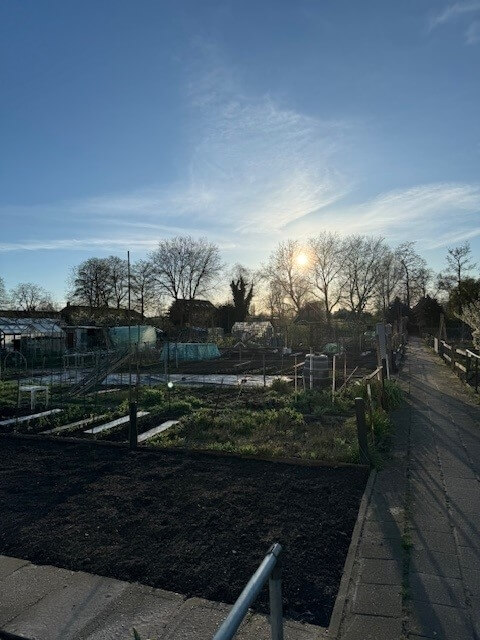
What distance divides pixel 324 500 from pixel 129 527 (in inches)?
77.8

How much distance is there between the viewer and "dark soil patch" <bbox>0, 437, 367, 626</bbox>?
3447 mm

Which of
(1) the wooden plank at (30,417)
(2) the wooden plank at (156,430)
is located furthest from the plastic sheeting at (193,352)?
(2) the wooden plank at (156,430)

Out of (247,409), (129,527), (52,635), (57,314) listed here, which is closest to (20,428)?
(247,409)

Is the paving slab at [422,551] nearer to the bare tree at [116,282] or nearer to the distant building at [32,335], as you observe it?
the distant building at [32,335]

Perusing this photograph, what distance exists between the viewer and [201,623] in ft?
9.52

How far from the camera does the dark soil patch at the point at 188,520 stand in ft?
11.3

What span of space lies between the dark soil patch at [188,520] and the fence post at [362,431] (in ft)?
0.91

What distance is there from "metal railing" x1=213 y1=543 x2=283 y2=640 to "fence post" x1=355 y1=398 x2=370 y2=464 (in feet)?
13.1

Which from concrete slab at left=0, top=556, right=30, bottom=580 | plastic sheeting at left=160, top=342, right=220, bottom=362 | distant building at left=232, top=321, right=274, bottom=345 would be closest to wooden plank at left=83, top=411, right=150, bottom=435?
concrete slab at left=0, top=556, right=30, bottom=580

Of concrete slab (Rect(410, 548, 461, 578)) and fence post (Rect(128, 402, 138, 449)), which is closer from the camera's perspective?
concrete slab (Rect(410, 548, 461, 578))

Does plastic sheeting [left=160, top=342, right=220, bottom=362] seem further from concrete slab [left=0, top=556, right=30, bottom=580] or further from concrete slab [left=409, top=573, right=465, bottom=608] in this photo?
concrete slab [left=409, top=573, right=465, bottom=608]

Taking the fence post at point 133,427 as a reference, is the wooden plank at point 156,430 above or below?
below

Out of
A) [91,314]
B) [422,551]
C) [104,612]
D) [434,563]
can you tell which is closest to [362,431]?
[422,551]

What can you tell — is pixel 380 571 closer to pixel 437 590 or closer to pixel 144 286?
pixel 437 590
